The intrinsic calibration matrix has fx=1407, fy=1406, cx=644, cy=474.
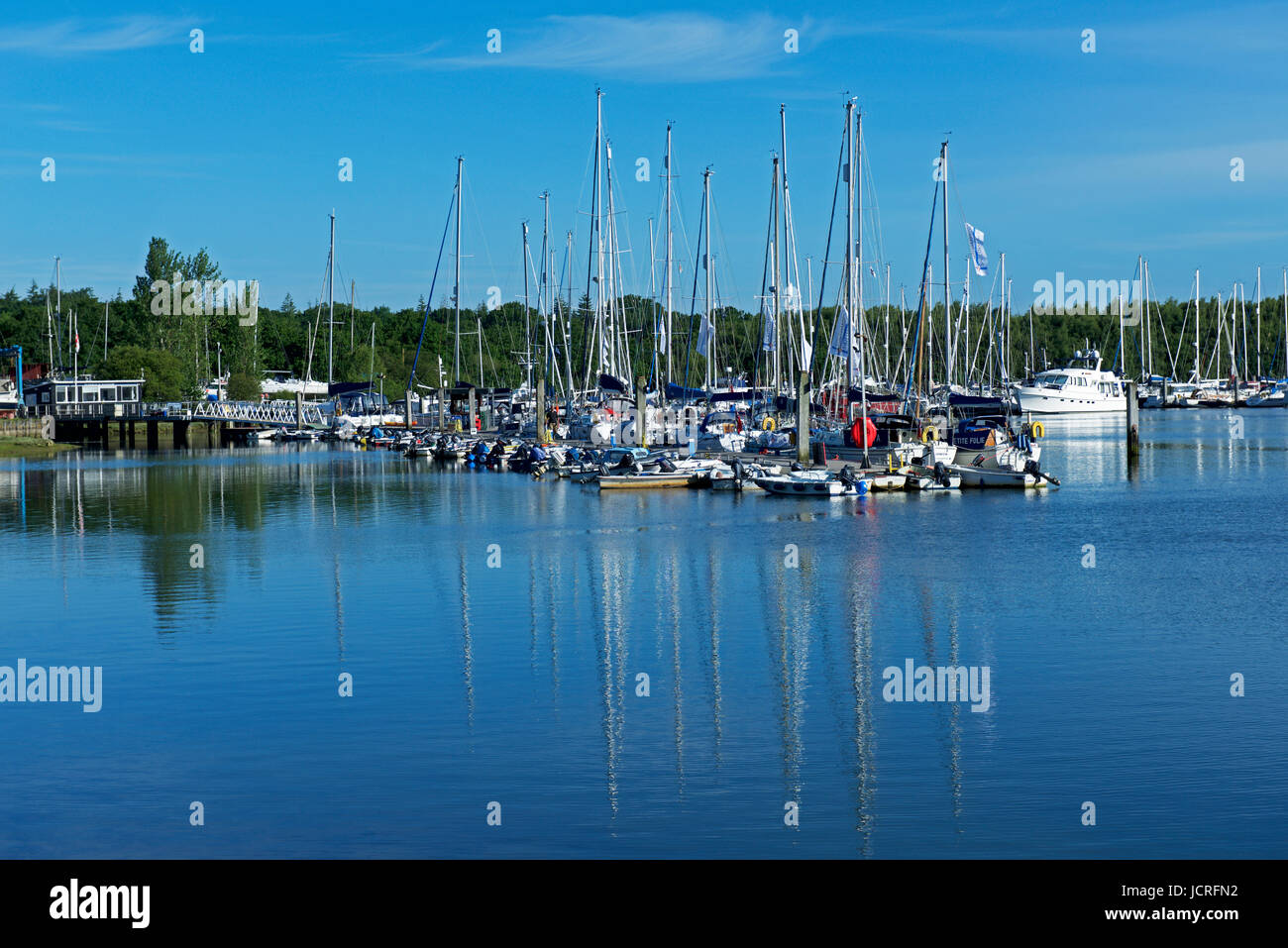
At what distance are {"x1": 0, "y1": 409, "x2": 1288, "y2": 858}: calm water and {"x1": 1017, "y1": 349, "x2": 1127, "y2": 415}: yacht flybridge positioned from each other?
3909 inches

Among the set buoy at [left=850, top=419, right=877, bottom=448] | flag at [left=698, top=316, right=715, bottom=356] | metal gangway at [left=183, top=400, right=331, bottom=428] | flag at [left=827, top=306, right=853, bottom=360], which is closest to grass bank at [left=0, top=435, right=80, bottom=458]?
metal gangway at [left=183, top=400, right=331, bottom=428]

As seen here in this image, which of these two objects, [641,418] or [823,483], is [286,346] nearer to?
[641,418]

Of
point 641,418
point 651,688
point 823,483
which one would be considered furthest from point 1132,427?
point 651,688

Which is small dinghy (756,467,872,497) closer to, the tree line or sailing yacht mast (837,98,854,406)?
sailing yacht mast (837,98,854,406)

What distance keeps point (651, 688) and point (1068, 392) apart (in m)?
135

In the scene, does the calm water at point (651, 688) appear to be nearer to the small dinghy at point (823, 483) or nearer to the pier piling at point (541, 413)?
the small dinghy at point (823, 483)

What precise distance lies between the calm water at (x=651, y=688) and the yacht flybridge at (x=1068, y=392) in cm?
9928

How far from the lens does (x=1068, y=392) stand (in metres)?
151

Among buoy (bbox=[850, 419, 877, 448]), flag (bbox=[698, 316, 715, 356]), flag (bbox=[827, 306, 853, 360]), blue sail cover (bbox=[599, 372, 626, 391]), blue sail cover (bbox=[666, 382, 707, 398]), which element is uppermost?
flag (bbox=[698, 316, 715, 356])

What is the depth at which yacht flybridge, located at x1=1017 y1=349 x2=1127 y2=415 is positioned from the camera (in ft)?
492
